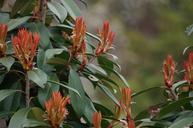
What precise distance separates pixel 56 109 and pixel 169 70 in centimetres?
30

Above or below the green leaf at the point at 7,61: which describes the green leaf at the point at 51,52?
above

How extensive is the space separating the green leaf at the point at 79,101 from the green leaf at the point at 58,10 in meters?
0.16

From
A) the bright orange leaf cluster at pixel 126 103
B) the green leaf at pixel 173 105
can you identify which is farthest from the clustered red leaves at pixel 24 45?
the green leaf at pixel 173 105

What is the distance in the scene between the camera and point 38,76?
1123 mm

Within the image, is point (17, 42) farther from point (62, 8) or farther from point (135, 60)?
point (135, 60)

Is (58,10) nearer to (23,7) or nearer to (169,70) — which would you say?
(23,7)

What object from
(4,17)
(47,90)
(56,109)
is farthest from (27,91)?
(4,17)

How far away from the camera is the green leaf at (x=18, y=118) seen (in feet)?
3.64

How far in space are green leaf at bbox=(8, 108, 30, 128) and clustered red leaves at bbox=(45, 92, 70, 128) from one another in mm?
73

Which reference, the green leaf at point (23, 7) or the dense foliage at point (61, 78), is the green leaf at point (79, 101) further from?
the green leaf at point (23, 7)

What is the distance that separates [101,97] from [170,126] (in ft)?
15.4

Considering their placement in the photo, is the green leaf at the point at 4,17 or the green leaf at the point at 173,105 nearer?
the green leaf at the point at 173,105

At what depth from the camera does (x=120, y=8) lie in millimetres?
8203

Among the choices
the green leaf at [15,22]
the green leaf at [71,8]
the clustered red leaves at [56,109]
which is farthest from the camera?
the green leaf at [71,8]
